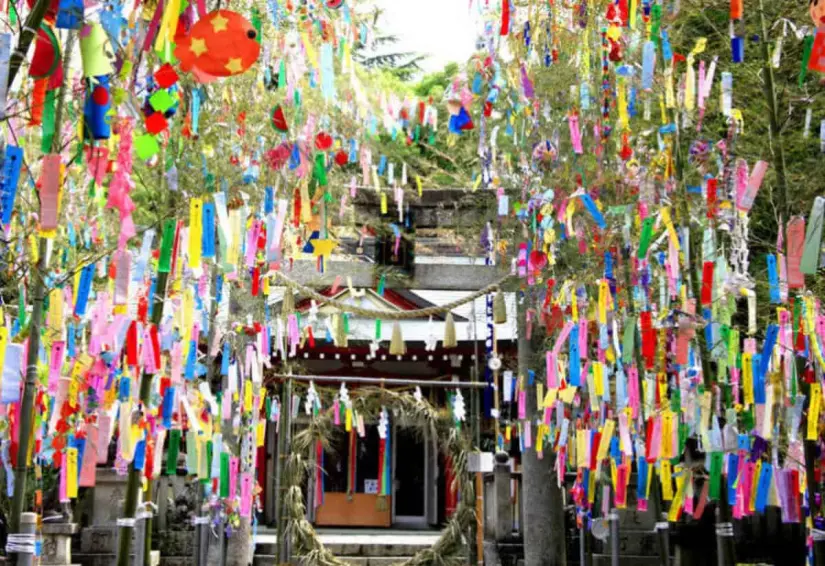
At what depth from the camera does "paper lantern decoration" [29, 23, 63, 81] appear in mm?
3229

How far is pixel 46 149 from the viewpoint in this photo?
3.70m

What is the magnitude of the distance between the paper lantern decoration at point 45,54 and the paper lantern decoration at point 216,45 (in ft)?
1.50

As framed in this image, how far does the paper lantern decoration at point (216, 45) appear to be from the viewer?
3.55 meters

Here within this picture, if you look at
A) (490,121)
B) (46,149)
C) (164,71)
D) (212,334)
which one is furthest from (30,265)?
(490,121)

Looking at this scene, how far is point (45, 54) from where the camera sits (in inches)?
129

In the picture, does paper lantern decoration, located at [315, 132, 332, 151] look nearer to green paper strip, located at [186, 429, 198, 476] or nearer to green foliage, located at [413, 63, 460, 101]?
green paper strip, located at [186, 429, 198, 476]

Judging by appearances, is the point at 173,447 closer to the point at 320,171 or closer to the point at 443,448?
the point at 320,171

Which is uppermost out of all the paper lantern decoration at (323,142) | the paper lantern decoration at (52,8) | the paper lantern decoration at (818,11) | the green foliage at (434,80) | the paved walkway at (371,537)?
the green foliage at (434,80)

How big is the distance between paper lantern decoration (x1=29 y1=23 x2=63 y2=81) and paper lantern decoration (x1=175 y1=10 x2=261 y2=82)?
0.46 m

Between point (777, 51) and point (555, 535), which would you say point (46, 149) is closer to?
point (777, 51)

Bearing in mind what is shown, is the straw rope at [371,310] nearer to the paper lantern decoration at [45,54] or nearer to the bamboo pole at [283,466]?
the bamboo pole at [283,466]

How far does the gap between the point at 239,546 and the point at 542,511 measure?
3203mm

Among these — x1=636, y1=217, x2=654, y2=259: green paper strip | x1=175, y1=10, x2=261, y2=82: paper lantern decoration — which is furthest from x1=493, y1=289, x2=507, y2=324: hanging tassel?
x1=175, y1=10, x2=261, y2=82: paper lantern decoration

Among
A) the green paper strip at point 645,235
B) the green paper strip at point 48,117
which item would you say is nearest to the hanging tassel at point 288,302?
the green paper strip at point 645,235
